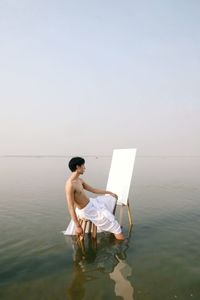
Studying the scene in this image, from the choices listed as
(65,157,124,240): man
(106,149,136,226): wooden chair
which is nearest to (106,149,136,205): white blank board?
(106,149,136,226): wooden chair

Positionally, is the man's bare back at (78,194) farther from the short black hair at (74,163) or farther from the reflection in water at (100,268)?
the reflection in water at (100,268)

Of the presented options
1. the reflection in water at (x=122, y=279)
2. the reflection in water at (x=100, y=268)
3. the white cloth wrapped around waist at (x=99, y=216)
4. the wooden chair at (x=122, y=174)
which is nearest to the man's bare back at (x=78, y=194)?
the white cloth wrapped around waist at (x=99, y=216)

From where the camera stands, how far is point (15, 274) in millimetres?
5301

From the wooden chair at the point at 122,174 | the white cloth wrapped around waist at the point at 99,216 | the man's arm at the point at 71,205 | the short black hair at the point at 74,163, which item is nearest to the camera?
Result: the man's arm at the point at 71,205

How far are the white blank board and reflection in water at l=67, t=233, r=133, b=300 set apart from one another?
131cm

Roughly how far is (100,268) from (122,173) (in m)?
3.11

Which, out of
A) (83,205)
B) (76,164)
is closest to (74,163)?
(76,164)

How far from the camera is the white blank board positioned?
776cm

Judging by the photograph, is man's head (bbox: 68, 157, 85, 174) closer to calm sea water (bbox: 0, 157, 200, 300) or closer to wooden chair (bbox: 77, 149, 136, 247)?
Result: wooden chair (bbox: 77, 149, 136, 247)

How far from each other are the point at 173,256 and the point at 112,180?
2.92m

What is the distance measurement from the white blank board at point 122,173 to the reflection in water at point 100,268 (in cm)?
131

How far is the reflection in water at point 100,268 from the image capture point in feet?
15.1

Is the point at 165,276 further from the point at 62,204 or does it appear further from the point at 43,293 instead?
the point at 62,204

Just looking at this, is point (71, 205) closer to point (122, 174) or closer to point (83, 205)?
point (83, 205)
